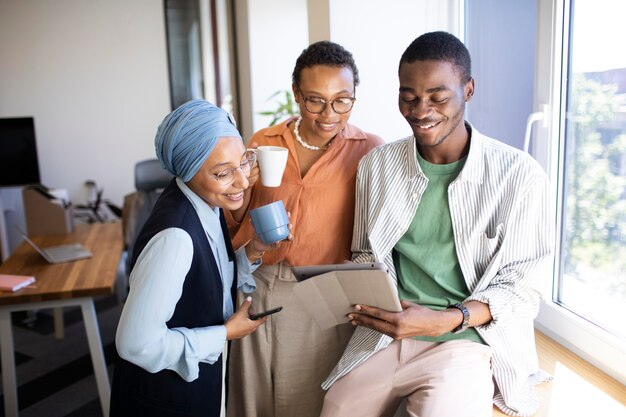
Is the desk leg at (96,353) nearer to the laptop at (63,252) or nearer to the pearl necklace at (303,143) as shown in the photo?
the laptop at (63,252)

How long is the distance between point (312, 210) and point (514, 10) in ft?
3.21

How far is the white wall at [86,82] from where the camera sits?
16.0 ft

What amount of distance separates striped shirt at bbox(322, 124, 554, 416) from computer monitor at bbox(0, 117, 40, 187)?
3814mm

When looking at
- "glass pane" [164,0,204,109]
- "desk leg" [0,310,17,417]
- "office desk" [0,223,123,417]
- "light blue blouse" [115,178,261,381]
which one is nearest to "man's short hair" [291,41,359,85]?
"light blue blouse" [115,178,261,381]

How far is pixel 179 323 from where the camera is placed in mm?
1198

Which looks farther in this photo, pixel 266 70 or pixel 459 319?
pixel 266 70

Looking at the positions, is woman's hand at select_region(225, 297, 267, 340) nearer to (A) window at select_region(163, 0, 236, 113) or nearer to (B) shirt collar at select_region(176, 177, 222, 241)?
(B) shirt collar at select_region(176, 177, 222, 241)

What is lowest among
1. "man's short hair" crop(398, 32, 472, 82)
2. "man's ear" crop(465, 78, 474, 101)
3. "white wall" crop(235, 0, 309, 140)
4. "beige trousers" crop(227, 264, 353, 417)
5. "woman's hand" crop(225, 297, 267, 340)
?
"beige trousers" crop(227, 264, 353, 417)

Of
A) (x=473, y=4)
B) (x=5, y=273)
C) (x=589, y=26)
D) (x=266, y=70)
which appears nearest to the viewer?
(x=589, y=26)

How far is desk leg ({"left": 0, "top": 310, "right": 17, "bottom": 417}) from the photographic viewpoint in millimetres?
2180

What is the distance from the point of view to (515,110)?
186 cm

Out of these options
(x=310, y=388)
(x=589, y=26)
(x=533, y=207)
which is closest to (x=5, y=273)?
(x=310, y=388)

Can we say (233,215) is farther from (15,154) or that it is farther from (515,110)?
(15,154)

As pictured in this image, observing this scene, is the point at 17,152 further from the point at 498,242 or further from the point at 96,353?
the point at 498,242
